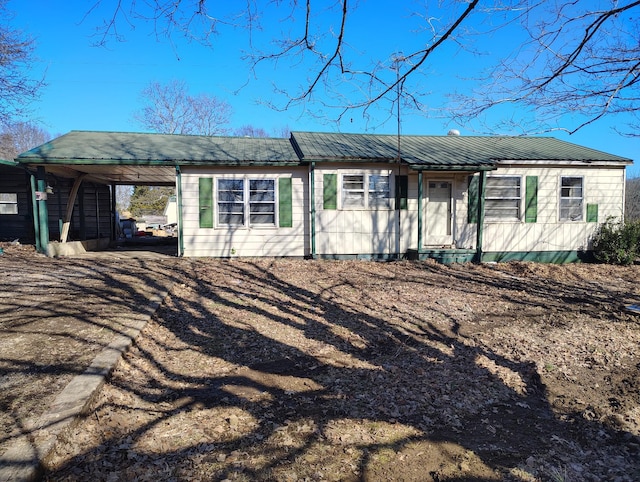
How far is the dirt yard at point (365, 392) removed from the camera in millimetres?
2480

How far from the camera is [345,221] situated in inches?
431

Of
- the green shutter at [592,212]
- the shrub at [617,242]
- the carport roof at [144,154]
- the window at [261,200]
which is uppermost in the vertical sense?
the carport roof at [144,154]

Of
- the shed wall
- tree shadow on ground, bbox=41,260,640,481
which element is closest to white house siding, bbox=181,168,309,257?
tree shadow on ground, bbox=41,260,640,481

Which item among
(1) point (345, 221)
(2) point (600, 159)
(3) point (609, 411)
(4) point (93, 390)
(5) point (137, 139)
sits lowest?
(3) point (609, 411)

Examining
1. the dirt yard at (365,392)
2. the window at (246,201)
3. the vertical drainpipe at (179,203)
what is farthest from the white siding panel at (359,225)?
the dirt yard at (365,392)

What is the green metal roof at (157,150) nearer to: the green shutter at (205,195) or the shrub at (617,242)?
the green shutter at (205,195)

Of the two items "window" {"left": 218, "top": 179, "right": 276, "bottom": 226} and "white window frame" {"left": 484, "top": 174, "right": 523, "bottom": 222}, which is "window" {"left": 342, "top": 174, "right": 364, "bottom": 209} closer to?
"window" {"left": 218, "top": 179, "right": 276, "bottom": 226}

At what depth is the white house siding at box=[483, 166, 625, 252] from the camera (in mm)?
11492

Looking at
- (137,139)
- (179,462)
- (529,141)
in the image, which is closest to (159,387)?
(179,462)

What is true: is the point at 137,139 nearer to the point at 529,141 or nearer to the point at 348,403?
the point at 348,403

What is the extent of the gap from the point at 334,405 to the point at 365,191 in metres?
8.32

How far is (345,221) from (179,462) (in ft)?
29.2

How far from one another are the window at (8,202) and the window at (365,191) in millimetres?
11928

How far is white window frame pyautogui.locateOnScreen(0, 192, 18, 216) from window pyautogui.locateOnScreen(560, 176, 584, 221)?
18.3 meters
